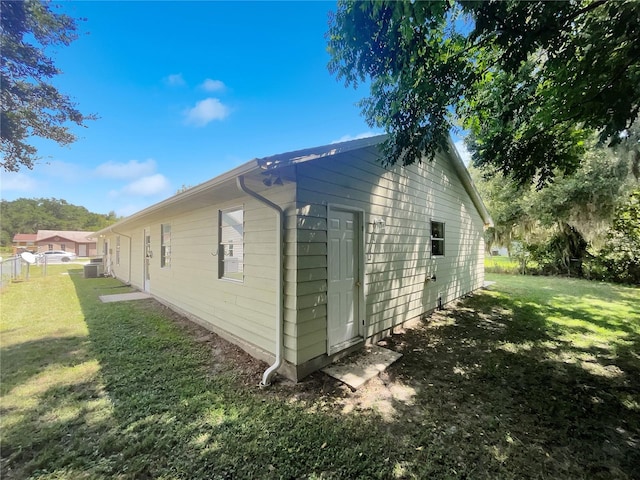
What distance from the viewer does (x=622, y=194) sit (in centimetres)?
869

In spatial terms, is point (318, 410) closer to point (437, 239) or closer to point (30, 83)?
point (437, 239)

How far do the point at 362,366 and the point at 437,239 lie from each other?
14.0 feet

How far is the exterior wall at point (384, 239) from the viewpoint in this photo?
3.40 meters

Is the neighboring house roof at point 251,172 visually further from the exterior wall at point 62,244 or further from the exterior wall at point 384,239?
the exterior wall at point 62,244

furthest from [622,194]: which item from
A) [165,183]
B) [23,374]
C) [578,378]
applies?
[165,183]

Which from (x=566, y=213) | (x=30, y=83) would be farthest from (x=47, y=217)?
(x=566, y=213)

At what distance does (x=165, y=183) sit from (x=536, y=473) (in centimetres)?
4682

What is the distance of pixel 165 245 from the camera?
24.7ft

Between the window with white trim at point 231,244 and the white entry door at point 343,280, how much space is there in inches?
60.3

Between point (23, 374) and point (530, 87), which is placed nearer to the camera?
point (23, 374)

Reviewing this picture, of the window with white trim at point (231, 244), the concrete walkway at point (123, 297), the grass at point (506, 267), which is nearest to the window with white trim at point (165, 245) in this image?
the concrete walkway at point (123, 297)

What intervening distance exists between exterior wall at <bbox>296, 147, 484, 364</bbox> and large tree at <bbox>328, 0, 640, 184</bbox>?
90 cm

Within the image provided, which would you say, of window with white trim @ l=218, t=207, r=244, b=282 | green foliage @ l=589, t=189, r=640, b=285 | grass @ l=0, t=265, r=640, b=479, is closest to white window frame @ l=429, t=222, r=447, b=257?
grass @ l=0, t=265, r=640, b=479

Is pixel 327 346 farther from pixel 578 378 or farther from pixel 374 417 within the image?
pixel 578 378
